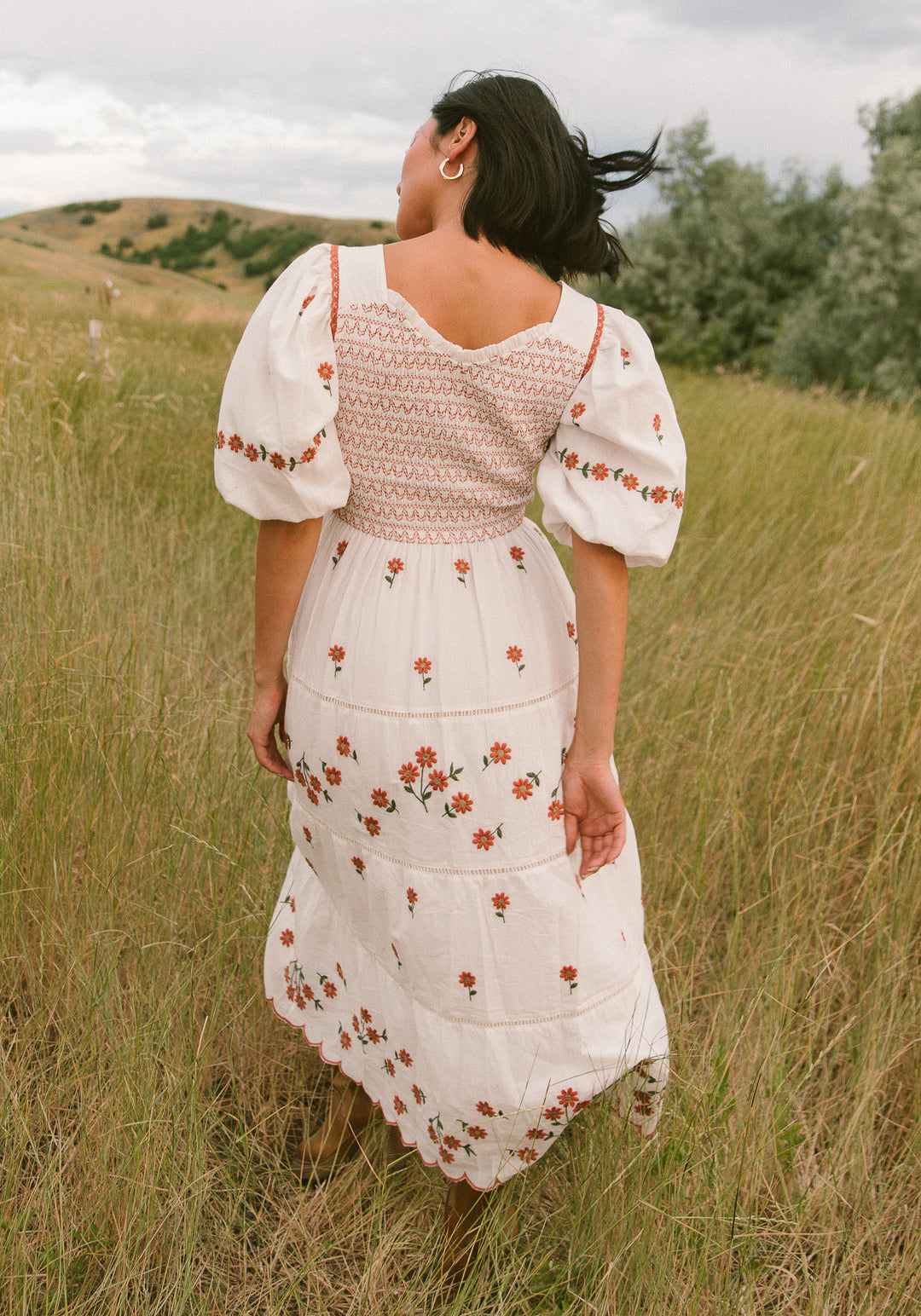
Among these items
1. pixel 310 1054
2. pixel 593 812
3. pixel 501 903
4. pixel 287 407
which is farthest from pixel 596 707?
pixel 310 1054

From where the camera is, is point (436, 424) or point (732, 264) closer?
point (436, 424)

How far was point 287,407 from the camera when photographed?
1.14m

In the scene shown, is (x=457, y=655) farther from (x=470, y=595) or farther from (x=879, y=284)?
(x=879, y=284)

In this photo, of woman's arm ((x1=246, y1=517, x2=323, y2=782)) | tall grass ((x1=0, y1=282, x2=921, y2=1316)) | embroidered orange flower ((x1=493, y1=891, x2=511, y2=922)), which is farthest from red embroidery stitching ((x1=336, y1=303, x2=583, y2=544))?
tall grass ((x1=0, y1=282, x2=921, y2=1316))

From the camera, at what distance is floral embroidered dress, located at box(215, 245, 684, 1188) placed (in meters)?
1.18

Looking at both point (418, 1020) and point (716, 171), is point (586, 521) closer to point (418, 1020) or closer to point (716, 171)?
point (418, 1020)

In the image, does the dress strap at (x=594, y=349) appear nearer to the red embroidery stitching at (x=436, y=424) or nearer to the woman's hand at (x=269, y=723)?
the red embroidery stitching at (x=436, y=424)

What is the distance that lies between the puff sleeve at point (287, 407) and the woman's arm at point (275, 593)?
45 millimetres

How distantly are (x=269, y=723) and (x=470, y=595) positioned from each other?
43 cm

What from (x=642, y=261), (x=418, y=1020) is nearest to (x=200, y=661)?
(x=418, y=1020)

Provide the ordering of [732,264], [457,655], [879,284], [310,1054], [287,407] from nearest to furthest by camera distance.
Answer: [287,407]
[457,655]
[310,1054]
[879,284]
[732,264]

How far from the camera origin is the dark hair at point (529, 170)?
45.7 inches

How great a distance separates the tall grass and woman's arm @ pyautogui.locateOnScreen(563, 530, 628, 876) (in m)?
0.54

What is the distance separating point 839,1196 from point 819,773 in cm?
117
